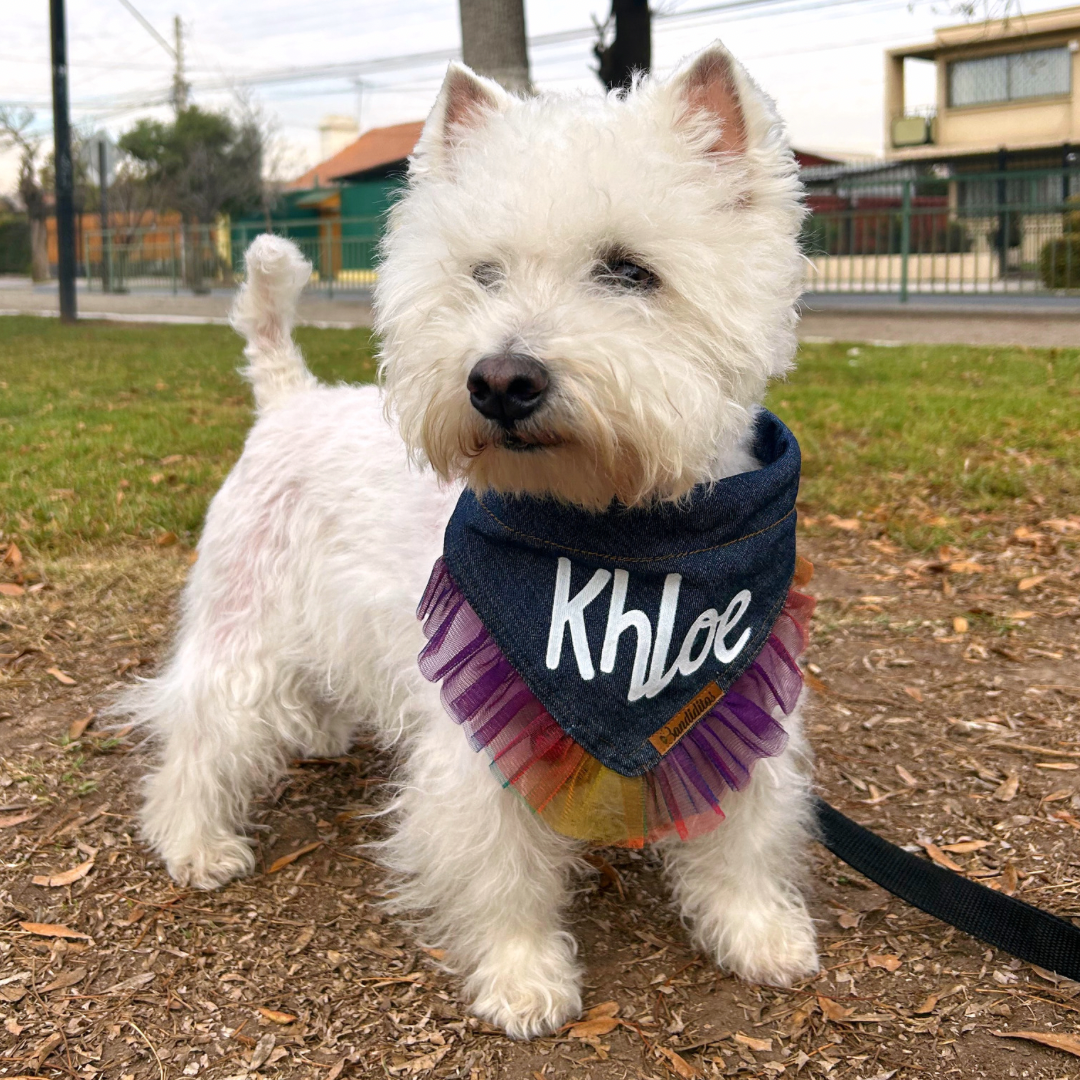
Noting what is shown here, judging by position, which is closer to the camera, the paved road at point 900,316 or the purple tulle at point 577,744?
the purple tulle at point 577,744

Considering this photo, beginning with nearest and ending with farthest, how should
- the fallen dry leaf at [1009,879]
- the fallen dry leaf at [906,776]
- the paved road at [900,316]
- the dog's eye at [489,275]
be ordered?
the dog's eye at [489,275] → the fallen dry leaf at [1009,879] → the fallen dry leaf at [906,776] → the paved road at [900,316]

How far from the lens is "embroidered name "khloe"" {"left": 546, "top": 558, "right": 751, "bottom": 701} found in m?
2.28

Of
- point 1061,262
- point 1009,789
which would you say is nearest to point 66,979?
point 1009,789

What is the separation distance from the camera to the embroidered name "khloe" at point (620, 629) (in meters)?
2.28

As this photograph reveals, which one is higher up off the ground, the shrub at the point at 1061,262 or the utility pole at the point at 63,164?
the utility pole at the point at 63,164

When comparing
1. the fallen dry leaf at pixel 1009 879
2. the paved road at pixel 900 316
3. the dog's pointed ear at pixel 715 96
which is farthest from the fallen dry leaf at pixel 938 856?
the paved road at pixel 900 316

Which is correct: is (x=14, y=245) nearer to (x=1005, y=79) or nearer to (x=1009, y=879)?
(x=1005, y=79)

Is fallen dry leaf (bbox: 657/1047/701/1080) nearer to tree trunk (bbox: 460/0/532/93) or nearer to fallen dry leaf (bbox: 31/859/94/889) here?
→ fallen dry leaf (bbox: 31/859/94/889)

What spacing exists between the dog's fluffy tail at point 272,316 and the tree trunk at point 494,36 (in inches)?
201

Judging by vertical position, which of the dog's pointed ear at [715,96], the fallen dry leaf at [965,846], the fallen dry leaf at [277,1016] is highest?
the dog's pointed ear at [715,96]

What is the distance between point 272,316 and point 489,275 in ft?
4.46

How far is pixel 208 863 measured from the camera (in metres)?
2.93

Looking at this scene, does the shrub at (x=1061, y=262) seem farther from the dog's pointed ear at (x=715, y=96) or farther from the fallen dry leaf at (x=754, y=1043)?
the fallen dry leaf at (x=754, y=1043)

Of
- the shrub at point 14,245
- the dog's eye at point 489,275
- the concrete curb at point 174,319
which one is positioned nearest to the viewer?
the dog's eye at point 489,275
